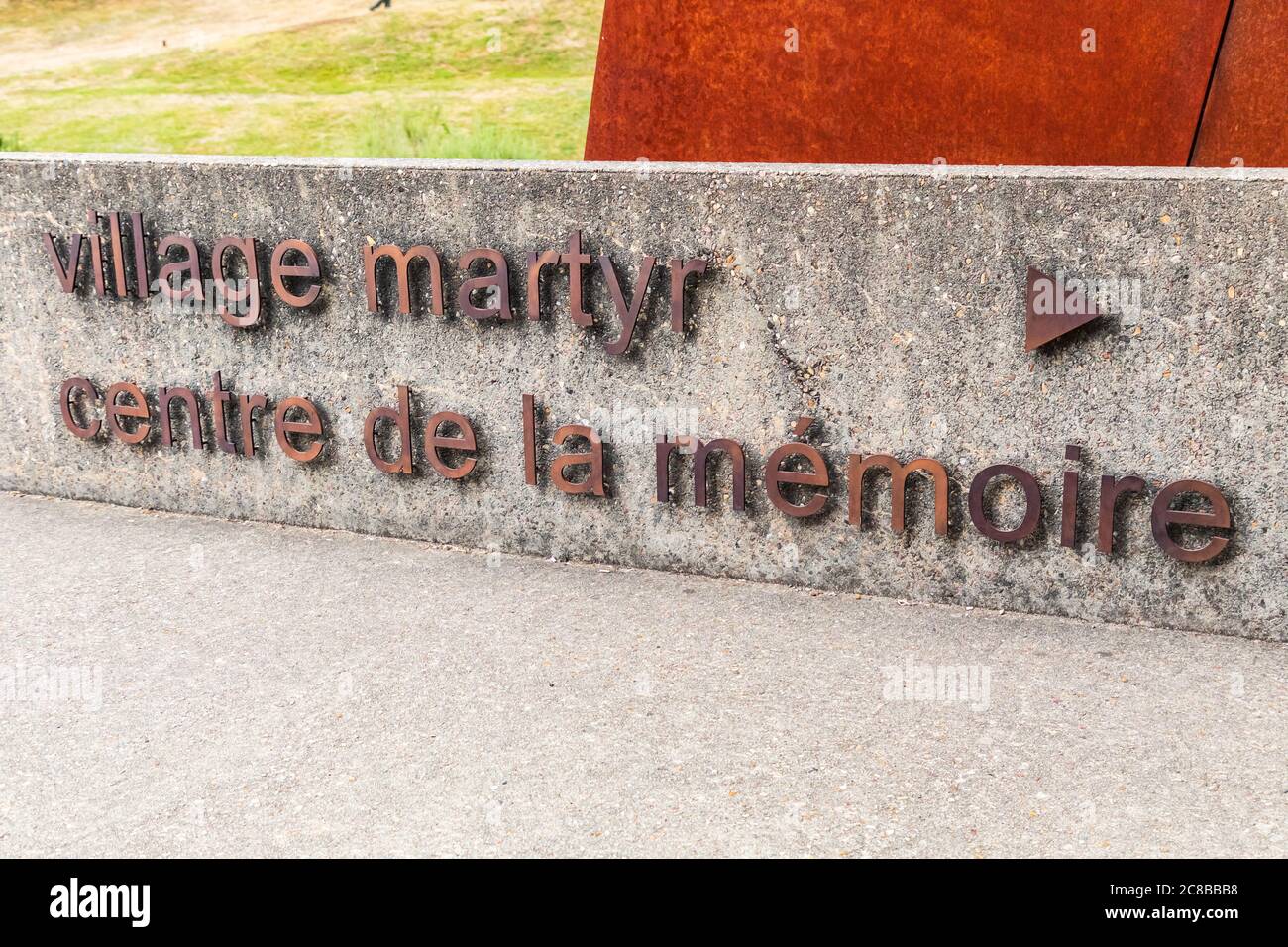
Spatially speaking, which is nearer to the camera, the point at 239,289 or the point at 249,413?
the point at 239,289

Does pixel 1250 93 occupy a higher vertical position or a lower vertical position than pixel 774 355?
higher

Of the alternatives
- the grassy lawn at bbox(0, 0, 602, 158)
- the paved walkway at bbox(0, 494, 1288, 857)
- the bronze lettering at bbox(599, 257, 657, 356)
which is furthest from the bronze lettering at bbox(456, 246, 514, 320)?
the grassy lawn at bbox(0, 0, 602, 158)

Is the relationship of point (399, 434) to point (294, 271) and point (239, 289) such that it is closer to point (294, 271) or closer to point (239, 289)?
point (294, 271)

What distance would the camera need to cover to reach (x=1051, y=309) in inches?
157

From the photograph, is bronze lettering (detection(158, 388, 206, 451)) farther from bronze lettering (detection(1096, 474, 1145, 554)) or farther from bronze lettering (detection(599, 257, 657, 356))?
bronze lettering (detection(1096, 474, 1145, 554))

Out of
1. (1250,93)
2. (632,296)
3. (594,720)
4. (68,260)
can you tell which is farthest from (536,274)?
(1250,93)

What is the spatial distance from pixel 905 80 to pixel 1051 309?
4.18 ft

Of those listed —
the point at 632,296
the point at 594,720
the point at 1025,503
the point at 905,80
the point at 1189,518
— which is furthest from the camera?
the point at 905,80

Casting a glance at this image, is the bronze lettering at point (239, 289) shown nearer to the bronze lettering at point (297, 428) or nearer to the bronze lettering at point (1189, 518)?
the bronze lettering at point (297, 428)

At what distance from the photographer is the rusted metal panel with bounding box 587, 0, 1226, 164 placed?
4.54 metres

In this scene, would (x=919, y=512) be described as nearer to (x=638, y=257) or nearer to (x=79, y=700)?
(x=638, y=257)

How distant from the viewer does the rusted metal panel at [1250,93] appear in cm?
436

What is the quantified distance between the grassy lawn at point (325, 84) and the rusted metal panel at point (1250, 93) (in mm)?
6785

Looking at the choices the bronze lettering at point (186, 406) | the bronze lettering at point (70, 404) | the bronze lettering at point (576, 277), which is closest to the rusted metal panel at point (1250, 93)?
the bronze lettering at point (576, 277)
